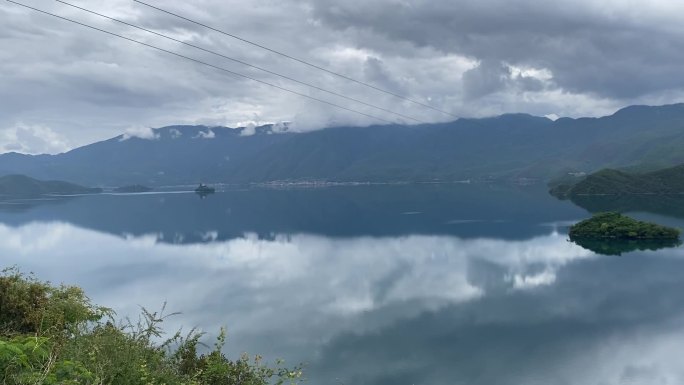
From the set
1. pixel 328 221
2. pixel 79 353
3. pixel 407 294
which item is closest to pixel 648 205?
pixel 328 221

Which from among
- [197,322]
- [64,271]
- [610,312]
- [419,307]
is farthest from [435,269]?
[64,271]

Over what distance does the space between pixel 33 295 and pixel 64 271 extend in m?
58.2

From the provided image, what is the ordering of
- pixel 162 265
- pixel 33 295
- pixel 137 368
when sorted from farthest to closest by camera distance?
pixel 162 265 < pixel 33 295 < pixel 137 368

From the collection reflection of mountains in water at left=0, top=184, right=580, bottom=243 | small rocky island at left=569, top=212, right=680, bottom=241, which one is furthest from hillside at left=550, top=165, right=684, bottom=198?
small rocky island at left=569, top=212, right=680, bottom=241

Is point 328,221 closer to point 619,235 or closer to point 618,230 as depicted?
point 618,230

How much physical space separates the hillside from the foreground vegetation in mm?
195277

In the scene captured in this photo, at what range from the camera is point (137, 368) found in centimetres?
1212

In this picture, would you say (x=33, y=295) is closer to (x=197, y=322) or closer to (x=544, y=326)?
(x=197, y=322)

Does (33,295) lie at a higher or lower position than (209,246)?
higher

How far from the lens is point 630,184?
190 metres

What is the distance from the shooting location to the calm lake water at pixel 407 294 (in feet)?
105

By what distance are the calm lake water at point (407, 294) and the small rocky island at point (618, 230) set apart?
3736 millimetres

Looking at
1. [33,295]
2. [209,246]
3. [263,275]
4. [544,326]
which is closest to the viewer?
[33,295]

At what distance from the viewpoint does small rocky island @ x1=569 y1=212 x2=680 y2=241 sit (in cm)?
8269
